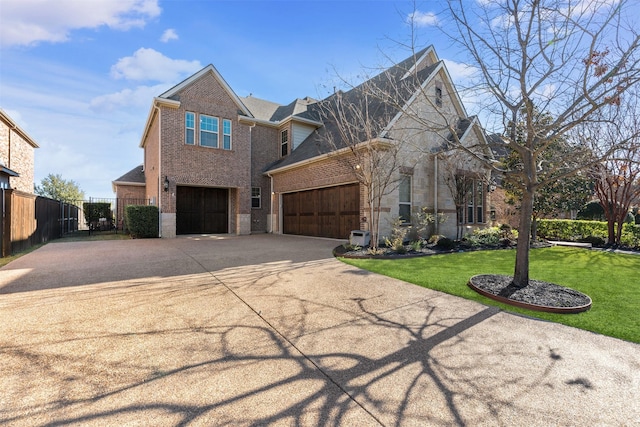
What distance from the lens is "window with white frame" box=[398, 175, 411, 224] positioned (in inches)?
472

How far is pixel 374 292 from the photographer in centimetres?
491

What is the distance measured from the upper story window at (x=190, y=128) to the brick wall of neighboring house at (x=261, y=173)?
3681mm

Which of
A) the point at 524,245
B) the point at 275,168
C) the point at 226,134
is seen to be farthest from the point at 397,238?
the point at 226,134

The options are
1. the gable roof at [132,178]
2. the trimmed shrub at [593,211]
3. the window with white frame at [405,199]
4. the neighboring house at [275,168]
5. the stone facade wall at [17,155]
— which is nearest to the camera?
the window with white frame at [405,199]

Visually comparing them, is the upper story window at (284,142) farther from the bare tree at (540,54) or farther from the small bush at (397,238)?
the bare tree at (540,54)

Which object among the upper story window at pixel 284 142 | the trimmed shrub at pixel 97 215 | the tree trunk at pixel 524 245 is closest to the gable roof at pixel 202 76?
the upper story window at pixel 284 142

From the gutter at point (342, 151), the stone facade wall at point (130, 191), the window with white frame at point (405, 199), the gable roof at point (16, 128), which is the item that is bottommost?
the window with white frame at point (405, 199)

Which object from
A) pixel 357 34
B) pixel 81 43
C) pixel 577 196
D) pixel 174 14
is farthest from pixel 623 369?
pixel 81 43

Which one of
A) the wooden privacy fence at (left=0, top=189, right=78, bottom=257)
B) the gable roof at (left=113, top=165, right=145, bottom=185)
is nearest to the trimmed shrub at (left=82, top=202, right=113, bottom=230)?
the gable roof at (left=113, top=165, right=145, bottom=185)

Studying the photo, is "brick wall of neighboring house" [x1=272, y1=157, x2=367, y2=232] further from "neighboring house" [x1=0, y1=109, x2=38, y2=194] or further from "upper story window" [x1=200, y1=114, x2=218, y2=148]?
"neighboring house" [x1=0, y1=109, x2=38, y2=194]

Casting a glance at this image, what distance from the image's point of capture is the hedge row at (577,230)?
42.5 ft

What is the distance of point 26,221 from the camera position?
9.57m

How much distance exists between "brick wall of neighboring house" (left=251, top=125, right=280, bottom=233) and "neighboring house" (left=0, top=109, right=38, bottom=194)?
1042 cm

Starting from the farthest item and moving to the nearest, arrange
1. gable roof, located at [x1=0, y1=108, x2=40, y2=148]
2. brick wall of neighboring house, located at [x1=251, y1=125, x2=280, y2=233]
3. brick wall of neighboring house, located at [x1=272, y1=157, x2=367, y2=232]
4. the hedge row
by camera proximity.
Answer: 1. brick wall of neighboring house, located at [x1=251, y1=125, x2=280, y2=233]
2. gable roof, located at [x1=0, y1=108, x2=40, y2=148]
3. the hedge row
4. brick wall of neighboring house, located at [x1=272, y1=157, x2=367, y2=232]
